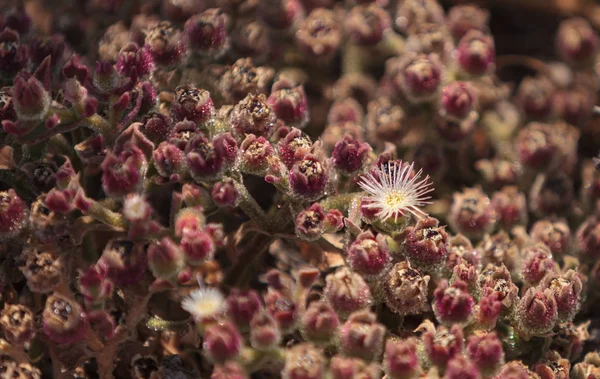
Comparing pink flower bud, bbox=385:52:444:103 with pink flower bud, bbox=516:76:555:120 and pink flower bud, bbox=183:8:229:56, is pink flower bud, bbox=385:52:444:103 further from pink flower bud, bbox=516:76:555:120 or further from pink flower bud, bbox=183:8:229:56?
pink flower bud, bbox=183:8:229:56

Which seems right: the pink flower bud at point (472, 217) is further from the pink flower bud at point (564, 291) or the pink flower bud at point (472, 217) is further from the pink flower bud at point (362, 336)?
the pink flower bud at point (362, 336)

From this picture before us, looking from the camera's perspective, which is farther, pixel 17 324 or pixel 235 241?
pixel 235 241

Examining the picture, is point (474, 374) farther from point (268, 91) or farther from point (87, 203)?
point (268, 91)

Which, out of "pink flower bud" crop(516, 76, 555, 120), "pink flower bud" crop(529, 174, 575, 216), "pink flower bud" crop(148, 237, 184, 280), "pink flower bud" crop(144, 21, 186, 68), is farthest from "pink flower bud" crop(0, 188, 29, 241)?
"pink flower bud" crop(516, 76, 555, 120)

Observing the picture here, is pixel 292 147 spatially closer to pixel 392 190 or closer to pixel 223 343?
pixel 392 190

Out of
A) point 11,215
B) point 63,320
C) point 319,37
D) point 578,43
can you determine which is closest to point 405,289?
point 63,320

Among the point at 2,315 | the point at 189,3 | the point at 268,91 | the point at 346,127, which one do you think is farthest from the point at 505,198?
the point at 2,315
